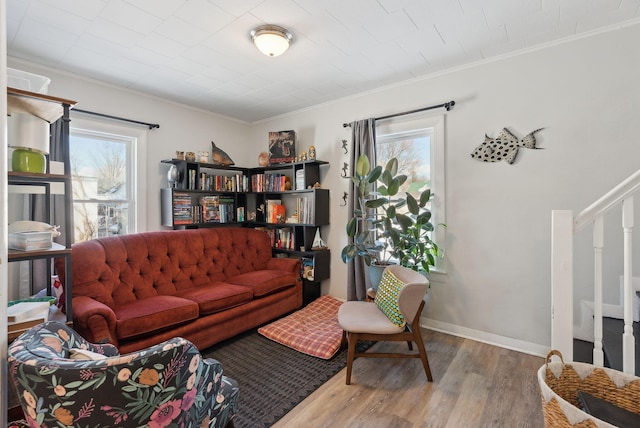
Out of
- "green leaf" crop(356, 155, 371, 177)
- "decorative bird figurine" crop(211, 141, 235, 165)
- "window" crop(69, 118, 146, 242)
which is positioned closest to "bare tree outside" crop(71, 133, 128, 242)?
"window" crop(69, 118, 146, 242)

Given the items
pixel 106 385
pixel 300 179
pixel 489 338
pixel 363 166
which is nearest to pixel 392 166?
pixel 363 166

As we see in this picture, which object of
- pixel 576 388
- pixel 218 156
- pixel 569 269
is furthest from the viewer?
pixel 218 156

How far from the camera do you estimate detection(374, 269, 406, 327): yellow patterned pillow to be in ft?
7.14

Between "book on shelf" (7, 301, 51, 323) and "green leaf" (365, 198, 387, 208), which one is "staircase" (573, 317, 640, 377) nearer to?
"green leaf" (365, 198, 387, 208)


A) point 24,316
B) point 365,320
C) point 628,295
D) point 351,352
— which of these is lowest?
point 351,352

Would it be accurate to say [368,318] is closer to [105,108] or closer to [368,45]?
[368,45]

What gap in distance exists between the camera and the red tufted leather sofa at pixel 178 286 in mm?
2213

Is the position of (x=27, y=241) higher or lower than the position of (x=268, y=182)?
lower

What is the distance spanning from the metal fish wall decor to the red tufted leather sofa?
2323 mm

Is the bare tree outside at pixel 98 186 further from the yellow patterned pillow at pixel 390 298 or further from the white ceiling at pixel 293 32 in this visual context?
the yellow patterned pillow at pixel 390 298

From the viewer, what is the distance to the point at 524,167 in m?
2.52

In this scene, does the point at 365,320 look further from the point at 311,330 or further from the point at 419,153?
the point at 419,153

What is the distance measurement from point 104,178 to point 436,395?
12.2 ft

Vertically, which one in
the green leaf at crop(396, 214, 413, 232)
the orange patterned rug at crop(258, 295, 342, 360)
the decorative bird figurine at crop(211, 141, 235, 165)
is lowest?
the orange patterned rug at crop(258, 295, 342, 360)
